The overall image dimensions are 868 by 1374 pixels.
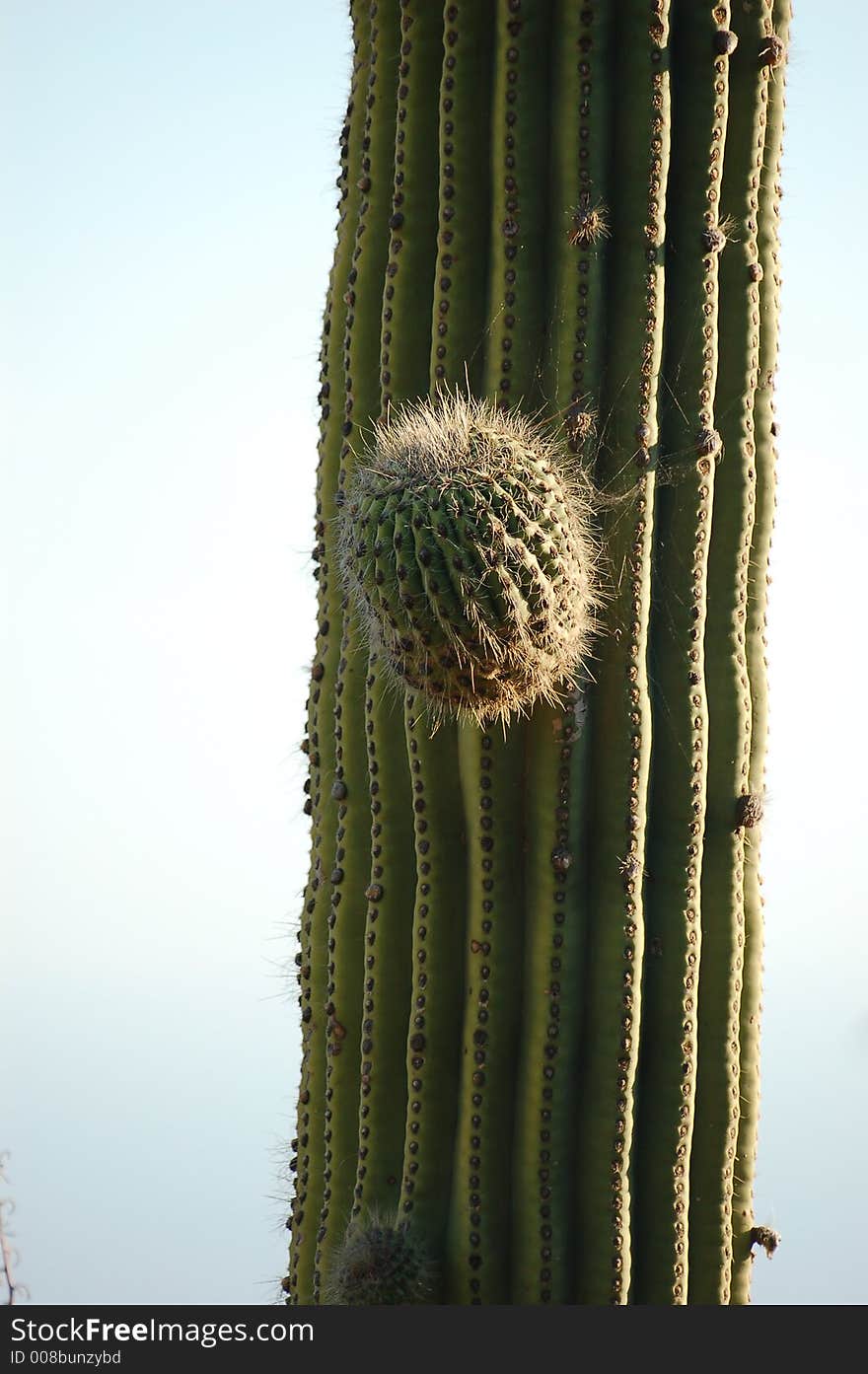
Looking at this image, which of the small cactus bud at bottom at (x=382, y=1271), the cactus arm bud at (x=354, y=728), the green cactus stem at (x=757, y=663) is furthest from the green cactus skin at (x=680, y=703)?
the cactus arm bud at (x=354, y=728)

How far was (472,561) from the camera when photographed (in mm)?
4648

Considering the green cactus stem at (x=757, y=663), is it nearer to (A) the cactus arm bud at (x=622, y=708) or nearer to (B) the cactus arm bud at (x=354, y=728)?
(A) the cactus arm bud at (x=622, y=708)

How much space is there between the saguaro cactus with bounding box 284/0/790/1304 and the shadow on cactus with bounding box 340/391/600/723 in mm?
20

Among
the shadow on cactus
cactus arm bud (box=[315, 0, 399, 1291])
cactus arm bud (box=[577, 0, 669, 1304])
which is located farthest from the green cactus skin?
cactus arm bud (box=[315, 0, 399, 1291])

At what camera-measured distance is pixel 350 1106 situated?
18.4ft

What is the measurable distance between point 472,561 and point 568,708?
0.75m

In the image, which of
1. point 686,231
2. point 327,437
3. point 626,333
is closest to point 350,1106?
point 327,437

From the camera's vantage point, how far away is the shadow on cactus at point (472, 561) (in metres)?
4.67

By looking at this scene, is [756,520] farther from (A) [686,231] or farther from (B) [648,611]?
(A) [686,231]

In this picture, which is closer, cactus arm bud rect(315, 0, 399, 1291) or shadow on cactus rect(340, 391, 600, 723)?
shadow on cactus rect(340, 391, 600, 723)

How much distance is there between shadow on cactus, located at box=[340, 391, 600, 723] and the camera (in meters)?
4.67

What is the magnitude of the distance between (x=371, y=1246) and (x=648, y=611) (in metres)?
2.21

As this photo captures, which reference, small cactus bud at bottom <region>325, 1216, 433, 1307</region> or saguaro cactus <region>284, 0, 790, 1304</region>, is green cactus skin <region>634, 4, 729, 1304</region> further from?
small cactus bud at bottom <region>325, 1216, 433, 1307</region>

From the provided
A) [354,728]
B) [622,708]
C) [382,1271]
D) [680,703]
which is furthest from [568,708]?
[382,1271]
